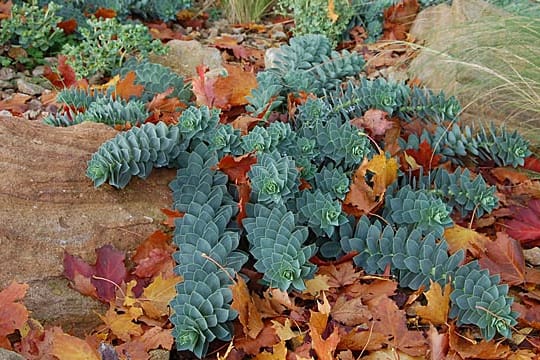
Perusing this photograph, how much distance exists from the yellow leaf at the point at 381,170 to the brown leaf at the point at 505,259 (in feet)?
1.08

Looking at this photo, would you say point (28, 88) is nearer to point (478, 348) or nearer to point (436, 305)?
point (436, 305)

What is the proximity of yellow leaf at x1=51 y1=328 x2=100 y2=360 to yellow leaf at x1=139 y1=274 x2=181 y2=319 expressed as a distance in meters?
0.24

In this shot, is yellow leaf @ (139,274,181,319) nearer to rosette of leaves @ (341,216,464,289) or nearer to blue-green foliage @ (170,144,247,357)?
blue-green foliage @ (170,144,247,357)

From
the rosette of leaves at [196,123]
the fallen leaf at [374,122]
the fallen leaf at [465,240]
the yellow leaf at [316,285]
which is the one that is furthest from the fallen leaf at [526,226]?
the rosette of leaves at [196,123]

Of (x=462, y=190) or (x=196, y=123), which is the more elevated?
(x=196, y=123)

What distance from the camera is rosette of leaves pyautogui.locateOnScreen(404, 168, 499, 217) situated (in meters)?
2.02

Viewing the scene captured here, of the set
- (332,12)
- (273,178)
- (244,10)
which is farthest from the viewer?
(244,10)

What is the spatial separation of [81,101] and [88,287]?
→ 86 cm

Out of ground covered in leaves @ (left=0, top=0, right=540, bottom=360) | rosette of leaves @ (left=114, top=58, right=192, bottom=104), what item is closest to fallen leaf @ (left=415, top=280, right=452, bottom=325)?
ground covered in leaves @ (left=0, top=0, right=540, bottom=360)

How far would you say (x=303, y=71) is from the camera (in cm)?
246

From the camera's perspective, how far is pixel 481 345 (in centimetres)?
167

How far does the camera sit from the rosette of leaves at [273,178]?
1842mm

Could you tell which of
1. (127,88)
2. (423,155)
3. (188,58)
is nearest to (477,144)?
(423,155)

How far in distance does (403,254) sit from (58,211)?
3.04 ft
